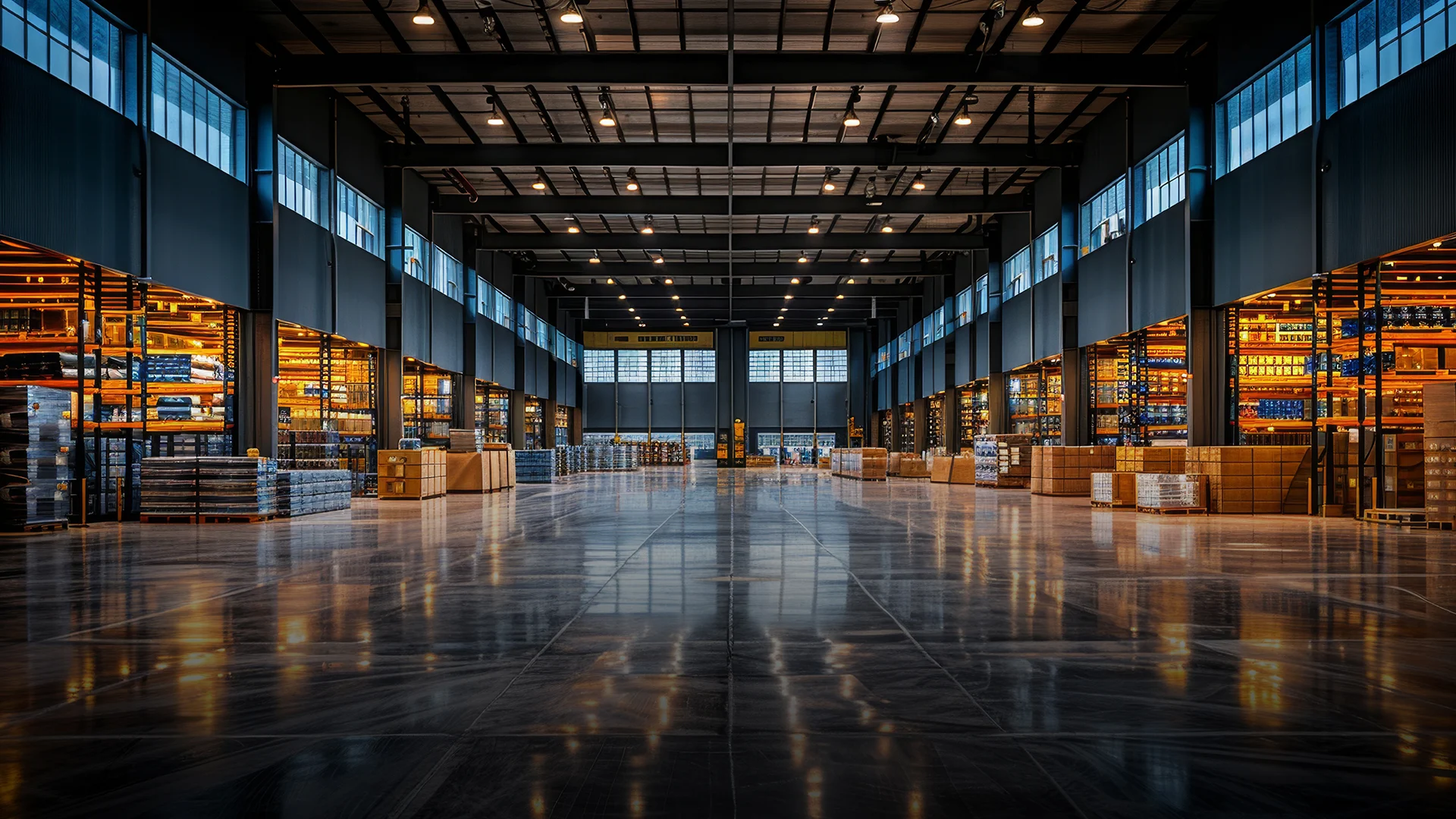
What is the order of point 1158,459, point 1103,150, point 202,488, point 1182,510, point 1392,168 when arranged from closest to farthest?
point 1392,168
point 202,488
point 1182,510
point 1158,459
point 1103,150

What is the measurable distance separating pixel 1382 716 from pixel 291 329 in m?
21.7

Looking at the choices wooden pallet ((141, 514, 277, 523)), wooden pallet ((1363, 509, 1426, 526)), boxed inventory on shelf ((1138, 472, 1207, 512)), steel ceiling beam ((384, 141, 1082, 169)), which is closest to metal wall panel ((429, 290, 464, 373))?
steel ceiling beam ((384, 141, 1082, 169))

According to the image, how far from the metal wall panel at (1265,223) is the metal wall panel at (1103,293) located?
163 inches

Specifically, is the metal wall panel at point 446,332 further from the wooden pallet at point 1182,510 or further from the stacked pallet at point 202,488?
the wooden pallet at point 1182,510

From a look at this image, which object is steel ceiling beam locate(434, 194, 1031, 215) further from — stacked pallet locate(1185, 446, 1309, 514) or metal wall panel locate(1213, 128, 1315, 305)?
stacked pallet locate(1185, 446, 1309, 514)

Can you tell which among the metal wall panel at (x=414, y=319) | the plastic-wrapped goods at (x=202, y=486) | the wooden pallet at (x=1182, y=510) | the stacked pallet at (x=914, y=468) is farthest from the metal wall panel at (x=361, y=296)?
the stacked pallet at (x=914, y=468)

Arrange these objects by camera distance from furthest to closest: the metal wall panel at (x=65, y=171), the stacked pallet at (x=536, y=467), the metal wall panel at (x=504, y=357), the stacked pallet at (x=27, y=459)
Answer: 1. the metal wall panel at (x=504, y=357)
2. the stacked pallet at (x=536, y=467)
3. the stacked pallet at (x=27, y=459)
4. the metal wall panel at (x=65, y=171)

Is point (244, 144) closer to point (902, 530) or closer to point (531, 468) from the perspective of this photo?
point (902, 530)

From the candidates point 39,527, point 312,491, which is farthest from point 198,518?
point 312,491

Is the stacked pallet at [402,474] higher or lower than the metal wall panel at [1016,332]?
lower

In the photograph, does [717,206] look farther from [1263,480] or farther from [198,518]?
[198,518]

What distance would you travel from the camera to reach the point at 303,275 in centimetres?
2056

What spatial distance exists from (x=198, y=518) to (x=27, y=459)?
264 cm

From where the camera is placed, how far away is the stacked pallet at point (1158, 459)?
Answer: 19.7m
